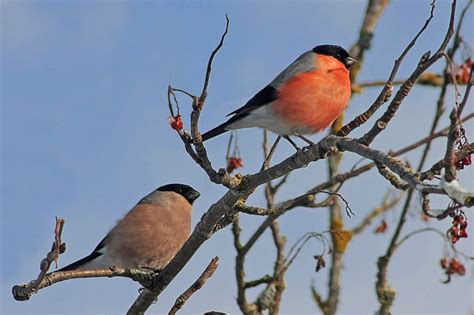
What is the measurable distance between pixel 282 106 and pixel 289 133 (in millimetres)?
138

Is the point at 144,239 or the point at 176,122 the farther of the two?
the point at 144,239

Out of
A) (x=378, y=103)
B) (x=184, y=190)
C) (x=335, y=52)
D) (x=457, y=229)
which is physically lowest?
(x=457, y=229)

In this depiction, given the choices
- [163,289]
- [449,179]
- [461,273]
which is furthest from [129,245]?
[449,179]

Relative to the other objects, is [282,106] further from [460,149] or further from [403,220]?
[460,149]

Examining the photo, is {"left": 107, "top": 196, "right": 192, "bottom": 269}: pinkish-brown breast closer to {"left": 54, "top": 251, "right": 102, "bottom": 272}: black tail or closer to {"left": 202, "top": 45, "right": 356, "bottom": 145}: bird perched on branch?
{"left": 54, "top": 251, "right": 102, "bottom": 272}: black tail

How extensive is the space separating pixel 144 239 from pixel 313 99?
1.21 meters

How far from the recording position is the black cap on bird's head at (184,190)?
5.20 m

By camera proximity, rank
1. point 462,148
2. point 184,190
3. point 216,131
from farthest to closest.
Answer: point 184,190
point 216,131
point 462,148

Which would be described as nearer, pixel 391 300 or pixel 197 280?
pixel 197 280

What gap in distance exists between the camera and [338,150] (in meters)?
2.73

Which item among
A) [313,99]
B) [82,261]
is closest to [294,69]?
[313,99]

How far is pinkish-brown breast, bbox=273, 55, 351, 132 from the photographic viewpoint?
4066mm

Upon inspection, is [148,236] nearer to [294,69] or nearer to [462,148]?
[294,69]

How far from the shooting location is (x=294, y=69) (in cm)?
431
